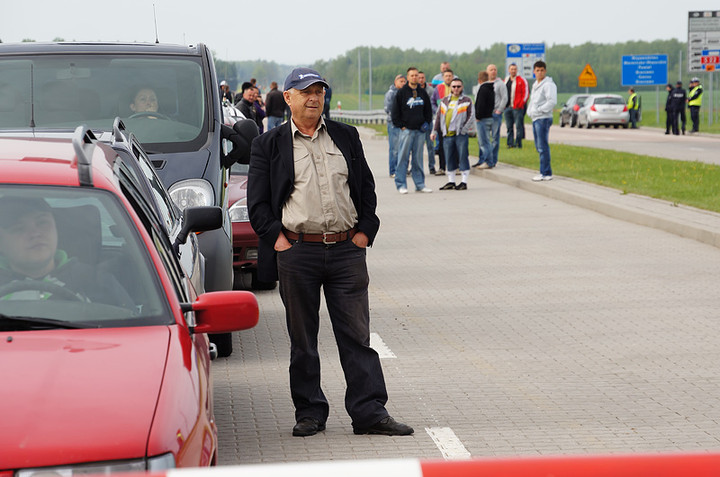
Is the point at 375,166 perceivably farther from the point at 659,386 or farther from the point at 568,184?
the point at 659,386

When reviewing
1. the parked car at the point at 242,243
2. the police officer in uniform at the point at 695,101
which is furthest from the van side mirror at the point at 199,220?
the police officer in uniform at the point at 695,101

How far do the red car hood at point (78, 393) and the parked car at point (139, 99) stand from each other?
4924 mm

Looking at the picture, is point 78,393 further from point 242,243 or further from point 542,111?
point 542,111

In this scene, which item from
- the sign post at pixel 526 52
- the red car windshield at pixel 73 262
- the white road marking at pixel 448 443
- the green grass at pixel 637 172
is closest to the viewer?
the red car windshield at pixel 73 262

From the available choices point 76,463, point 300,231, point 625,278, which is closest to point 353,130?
point 300,231

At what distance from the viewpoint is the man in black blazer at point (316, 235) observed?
6.30 m

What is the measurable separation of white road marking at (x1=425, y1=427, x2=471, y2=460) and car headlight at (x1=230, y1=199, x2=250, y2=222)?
5.05m

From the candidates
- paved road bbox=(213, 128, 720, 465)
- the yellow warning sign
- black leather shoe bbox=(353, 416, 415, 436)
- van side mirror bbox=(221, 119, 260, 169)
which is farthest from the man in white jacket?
the yellow warning sign

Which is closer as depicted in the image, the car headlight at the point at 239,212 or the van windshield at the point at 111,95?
the van windshield at the point at 111,95

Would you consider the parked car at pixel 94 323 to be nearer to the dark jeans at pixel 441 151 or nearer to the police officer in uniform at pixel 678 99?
the dark jeans at pixel 441 151

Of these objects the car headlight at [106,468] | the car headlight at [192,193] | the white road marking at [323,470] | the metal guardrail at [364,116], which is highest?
Result: the car headlight at [192,193]

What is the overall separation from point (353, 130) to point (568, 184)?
15722mm

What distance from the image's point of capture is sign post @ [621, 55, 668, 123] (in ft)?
228

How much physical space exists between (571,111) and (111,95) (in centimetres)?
5461
